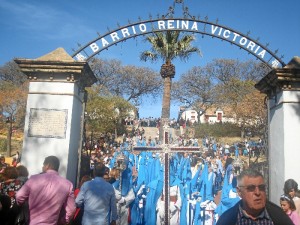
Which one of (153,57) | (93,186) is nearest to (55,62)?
(93,186)

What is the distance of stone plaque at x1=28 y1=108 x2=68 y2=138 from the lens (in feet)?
23.4

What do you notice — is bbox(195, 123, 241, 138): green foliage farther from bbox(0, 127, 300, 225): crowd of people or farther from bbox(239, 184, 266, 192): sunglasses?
bbox(239, 184, 266, 192): sunglasses

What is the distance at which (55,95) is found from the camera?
286 inches

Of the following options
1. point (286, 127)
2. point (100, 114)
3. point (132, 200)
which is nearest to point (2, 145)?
point (100, 114)

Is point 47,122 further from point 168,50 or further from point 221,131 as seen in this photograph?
point 221,131

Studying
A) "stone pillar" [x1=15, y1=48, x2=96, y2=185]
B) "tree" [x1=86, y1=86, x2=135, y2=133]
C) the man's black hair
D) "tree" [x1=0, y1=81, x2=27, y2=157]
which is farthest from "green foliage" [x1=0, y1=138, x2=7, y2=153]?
the man's black hair

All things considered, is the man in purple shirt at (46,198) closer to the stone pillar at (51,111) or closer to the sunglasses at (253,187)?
the sunglasses at (253,187)

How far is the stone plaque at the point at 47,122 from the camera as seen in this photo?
7.13 meters

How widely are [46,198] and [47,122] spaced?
11.0 ft

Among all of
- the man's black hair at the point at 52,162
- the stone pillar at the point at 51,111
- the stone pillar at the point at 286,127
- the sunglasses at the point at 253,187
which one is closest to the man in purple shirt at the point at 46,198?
Result: the man's black hair at the point at 52,162

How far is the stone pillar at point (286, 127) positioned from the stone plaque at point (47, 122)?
Answer: 4672 millimetres

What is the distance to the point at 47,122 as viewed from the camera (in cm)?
720

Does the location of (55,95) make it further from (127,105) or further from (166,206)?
(127,105)

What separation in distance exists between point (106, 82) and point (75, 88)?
43.1m
